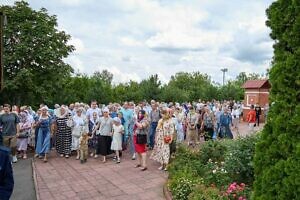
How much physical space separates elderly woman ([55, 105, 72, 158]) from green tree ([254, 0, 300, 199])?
9242 millimetres

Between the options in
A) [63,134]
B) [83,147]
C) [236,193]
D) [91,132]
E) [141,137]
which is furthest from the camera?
[91,132]

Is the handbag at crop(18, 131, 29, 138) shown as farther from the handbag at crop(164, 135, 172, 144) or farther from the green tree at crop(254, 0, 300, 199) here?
the green tree at crop(254, 0, 300, 199)

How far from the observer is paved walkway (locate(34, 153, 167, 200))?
8.02 metres

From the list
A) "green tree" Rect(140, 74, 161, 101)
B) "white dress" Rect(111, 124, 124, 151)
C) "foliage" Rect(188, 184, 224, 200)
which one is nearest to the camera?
"foliage" Rect(188, 184, 224, 200)

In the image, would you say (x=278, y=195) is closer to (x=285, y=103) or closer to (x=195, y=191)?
(x=285, y=103)

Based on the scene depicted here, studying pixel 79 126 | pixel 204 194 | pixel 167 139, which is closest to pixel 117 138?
pixel 79 126

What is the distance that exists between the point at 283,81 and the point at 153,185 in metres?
5.73

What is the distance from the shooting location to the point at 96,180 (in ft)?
30.2

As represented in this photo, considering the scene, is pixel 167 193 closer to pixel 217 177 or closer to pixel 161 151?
pixel 217 177

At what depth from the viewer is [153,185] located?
28.6 feet

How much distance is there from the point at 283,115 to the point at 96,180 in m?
6.53

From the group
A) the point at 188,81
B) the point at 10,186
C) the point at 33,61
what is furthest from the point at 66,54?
the point at 188,81

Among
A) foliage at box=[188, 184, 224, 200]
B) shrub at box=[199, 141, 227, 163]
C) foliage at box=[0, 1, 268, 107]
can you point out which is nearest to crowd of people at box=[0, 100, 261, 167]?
shrub at box=[199, 141, 227, 163]

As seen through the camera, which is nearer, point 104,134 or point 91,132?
point 104,134
